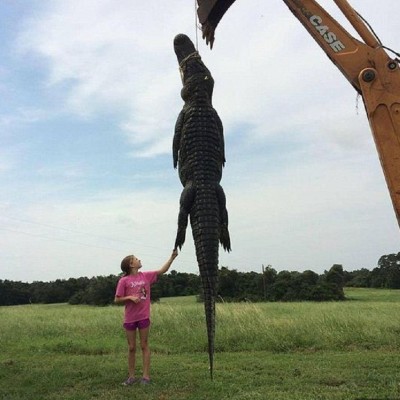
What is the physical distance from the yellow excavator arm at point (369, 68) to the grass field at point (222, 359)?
2.75 meters

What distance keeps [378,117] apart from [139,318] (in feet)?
12.0

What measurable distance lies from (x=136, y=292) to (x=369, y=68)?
365 centimetres

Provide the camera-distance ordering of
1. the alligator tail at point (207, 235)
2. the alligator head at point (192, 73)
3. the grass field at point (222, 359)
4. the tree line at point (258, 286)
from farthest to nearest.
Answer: the tree line at point (258, 286) < the grass field at point (222, 359) < the alligator head at point (192, 73) < the alligator tail at point (207, 235)

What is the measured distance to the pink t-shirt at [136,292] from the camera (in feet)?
20.6

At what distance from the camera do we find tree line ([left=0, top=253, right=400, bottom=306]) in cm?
2378

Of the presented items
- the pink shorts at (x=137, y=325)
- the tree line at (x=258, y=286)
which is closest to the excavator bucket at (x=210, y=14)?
the pink shorts at (x=137, y=325)

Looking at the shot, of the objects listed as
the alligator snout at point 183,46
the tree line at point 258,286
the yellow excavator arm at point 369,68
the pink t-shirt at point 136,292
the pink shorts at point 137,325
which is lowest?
the pink shorts at point 137,325

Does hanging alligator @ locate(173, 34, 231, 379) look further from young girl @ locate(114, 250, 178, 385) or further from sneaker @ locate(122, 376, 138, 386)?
sneaker @ locate(122, 376, 138, 386)

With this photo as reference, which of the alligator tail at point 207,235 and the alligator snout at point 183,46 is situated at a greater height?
the alligator snout at point 183,46

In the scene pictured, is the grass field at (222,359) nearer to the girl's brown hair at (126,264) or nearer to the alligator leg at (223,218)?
the girl's brown hair at (126,264)

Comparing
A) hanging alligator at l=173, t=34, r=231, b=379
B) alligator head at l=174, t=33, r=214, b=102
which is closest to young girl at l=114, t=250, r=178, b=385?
hanging alligator at l=173, t=34, r=231, b=379

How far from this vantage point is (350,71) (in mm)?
4438

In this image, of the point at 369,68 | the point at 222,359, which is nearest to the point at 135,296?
the point at 222,359

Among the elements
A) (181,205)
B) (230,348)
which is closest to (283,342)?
(230,348)
